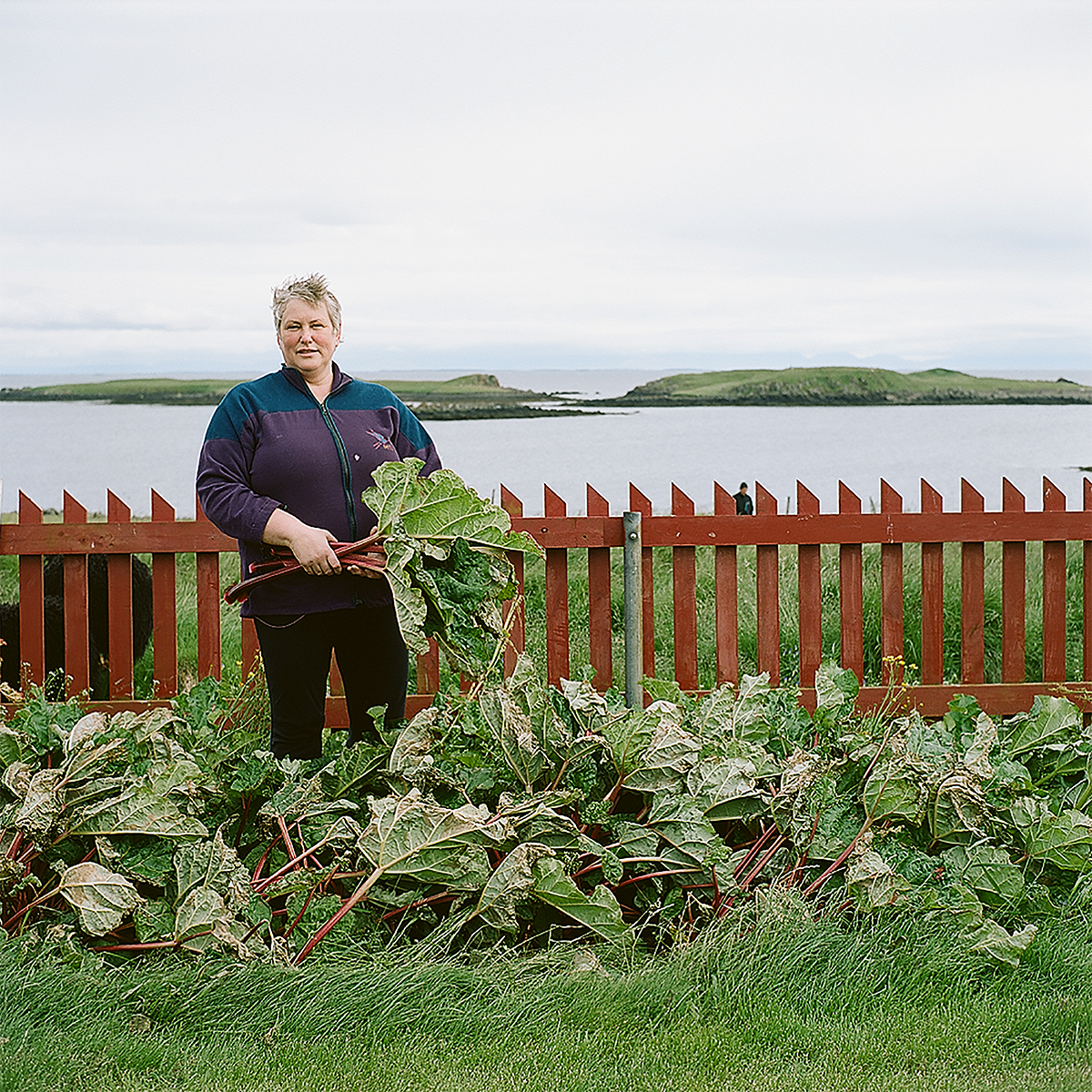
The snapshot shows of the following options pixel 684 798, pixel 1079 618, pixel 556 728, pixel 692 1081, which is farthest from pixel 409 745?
pixel 1079 618

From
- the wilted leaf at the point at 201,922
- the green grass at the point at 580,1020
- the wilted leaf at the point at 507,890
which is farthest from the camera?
the wilted leaf at the point at 507,890

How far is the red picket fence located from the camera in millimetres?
5441

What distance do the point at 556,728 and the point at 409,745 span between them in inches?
18.7

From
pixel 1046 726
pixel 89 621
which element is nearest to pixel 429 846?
pixel 1046 726

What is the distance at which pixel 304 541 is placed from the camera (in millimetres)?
3631

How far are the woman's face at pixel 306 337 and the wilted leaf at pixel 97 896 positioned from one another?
Answer: 169 cm

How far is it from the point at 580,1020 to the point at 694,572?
115 inches

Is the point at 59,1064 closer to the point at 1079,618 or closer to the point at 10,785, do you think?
the point at 10,785

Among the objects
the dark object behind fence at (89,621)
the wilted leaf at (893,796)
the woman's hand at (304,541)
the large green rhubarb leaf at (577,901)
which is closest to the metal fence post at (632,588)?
the wilted leaf at (893,796)

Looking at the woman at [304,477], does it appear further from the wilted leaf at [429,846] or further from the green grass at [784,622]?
the green grass at [784,622]

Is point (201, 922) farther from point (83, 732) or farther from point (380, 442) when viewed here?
point (380, 442)

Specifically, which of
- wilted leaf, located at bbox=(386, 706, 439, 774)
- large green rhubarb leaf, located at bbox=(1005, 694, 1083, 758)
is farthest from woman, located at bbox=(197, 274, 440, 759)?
large green rhubarb leaf, located at bbox=(1005, 694, 1083, 758)

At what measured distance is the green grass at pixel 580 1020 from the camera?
2.72 meters

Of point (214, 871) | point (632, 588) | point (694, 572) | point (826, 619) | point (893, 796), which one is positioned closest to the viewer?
point (214, 871)
